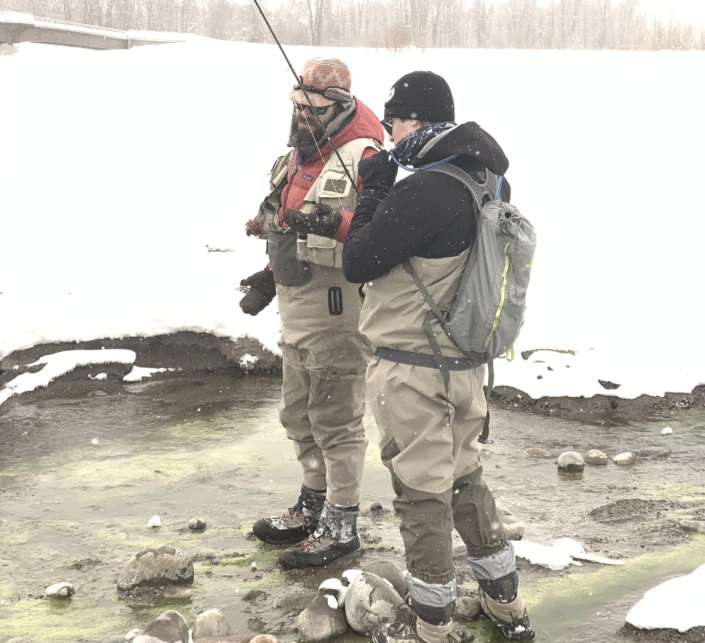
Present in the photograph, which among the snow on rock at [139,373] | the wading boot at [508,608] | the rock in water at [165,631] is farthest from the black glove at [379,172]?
the snow on rock at [139,373]

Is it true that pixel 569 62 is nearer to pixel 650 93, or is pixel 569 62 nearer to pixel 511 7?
pixel 650 93

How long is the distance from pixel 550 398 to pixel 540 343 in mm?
1073

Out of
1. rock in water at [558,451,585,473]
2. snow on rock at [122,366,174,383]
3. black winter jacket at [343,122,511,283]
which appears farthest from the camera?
snow on rock at [122,366,174,383]

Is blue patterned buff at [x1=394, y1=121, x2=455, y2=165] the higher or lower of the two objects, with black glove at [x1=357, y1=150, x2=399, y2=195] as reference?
higher

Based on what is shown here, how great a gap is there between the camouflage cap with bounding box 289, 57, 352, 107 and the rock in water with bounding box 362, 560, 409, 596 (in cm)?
207

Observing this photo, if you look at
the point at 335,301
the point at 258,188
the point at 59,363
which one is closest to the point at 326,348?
the point at 335,301

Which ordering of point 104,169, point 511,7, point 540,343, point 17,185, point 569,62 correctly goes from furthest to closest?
point 511,7
point 569,62
point 104,169
point 17,185
point 540,343

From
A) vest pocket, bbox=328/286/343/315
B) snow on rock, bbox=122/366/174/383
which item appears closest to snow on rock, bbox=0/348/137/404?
snow on rock, bbox=122/366/174/383

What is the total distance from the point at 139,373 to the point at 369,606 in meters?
4.29

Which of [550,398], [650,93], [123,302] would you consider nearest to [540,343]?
[550,398]

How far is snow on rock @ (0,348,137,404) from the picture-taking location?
6.70m

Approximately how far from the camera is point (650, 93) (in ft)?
63.4

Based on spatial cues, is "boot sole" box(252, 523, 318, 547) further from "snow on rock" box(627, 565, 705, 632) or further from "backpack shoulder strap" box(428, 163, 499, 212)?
"backpack shoulder strap" box(428, 163, 499, 212)

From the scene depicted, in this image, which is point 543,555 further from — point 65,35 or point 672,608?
point 65,35
